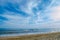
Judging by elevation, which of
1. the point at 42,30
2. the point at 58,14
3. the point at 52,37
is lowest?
the point at 52,37

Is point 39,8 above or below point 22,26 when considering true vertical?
above

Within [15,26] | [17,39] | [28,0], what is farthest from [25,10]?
[17,39]

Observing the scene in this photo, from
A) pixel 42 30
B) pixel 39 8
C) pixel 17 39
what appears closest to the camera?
pixel 17 39

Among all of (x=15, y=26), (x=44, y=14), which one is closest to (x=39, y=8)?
(x=44, y=14)

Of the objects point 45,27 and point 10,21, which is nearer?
point 10,21

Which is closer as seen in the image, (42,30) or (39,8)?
(39,8)

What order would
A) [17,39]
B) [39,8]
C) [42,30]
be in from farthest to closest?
[42,30] → [39,8] → [17,39]

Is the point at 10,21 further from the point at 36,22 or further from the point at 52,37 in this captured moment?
the point at 52,37

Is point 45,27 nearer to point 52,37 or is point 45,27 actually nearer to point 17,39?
point 52,37

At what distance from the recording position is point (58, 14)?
3551 mm

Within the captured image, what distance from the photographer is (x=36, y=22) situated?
348 centimetres

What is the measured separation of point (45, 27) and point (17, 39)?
0.84 metres

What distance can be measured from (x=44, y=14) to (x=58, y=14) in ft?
1.15

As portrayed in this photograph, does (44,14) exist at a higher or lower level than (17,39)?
higher
